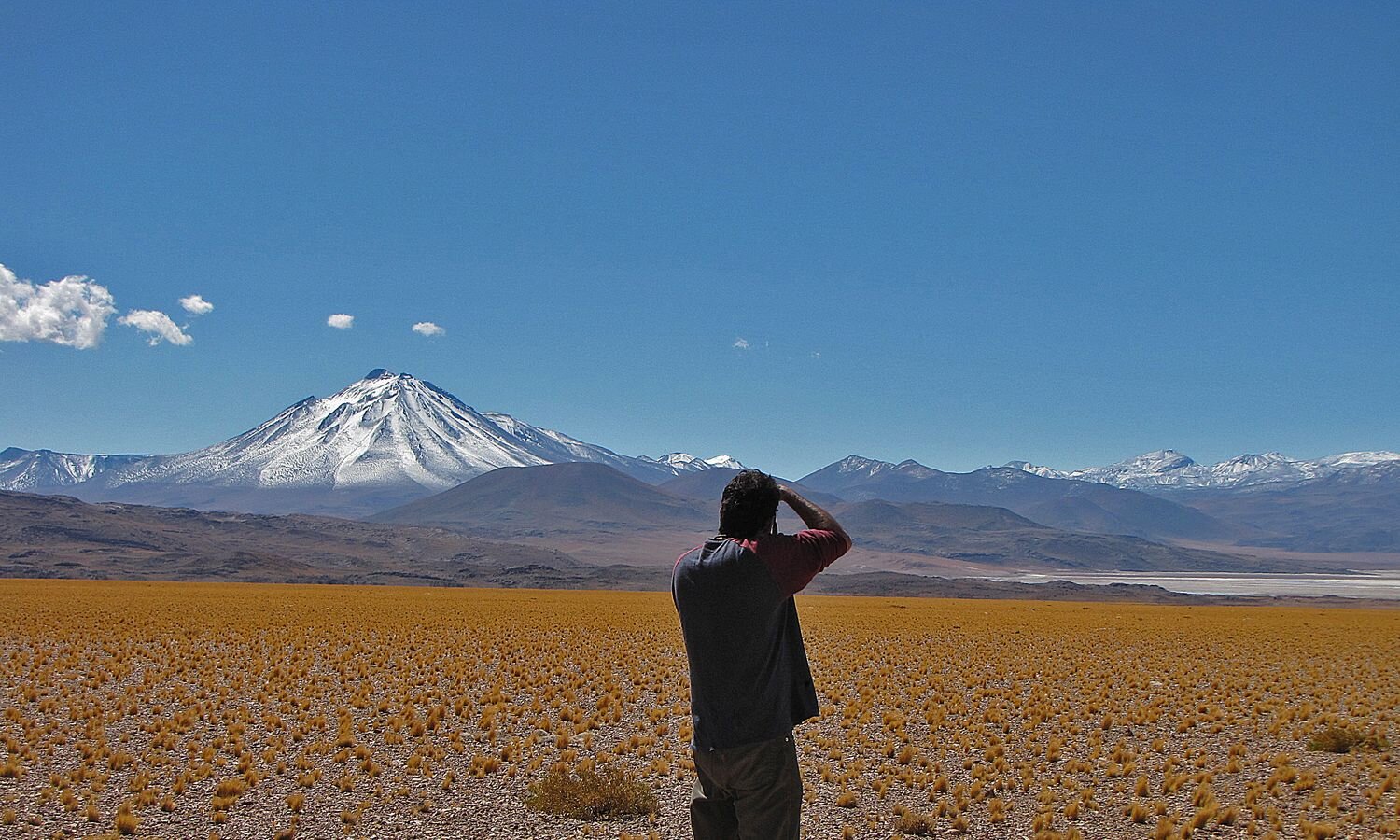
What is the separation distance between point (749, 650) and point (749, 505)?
605 millimetres

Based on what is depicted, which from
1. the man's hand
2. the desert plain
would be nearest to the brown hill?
the desert plain

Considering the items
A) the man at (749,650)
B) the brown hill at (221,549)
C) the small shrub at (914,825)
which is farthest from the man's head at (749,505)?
the brown hill at (221,549)

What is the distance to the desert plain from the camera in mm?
8828

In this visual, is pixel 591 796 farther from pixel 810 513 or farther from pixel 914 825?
pixel 810 513

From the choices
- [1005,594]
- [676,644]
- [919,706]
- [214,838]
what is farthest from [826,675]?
[1005,594]

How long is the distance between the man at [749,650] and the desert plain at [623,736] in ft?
16.6

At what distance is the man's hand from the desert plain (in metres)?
5.30

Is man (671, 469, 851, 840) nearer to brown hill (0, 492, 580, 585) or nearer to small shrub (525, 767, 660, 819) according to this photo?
small shrub (525, 767, 660, 819)

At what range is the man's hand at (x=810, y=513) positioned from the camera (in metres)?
4.12

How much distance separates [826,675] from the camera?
18453 mm

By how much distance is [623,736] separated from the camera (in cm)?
1276

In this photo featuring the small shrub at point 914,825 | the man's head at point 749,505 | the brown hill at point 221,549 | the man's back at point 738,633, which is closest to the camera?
the man's back at point 738,633

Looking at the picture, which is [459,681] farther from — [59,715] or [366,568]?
[366,568]

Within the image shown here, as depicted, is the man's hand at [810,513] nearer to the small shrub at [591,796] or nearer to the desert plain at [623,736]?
the desert plain at [623,736]
